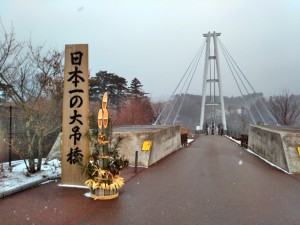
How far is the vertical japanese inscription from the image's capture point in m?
7.88

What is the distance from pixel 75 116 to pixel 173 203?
133 inches

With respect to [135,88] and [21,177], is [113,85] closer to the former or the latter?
[135,88]

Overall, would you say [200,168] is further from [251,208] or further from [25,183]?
[25,183]

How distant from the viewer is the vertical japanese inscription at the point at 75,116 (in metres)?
7.88

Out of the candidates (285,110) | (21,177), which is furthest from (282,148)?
(285,110)

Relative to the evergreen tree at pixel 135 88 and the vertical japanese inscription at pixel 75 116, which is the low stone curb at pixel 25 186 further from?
→ the evergreen tree at pixel 135 88

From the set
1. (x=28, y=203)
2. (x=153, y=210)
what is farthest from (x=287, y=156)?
(x=28, y=203)

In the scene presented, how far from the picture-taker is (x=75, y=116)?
26.0 feet

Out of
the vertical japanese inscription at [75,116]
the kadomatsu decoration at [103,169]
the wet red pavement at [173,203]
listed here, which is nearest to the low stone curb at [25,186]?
the wet red pavement at [173,203]

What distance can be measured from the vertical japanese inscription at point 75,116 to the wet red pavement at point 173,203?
0.55 meters

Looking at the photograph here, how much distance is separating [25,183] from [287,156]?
855 cm

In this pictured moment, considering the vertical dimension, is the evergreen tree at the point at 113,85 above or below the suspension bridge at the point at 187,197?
above

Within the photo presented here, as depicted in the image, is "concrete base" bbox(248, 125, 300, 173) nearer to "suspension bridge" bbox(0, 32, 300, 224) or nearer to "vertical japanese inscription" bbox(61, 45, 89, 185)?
"suspension bridge" bbox(0, 32, 300, 224)

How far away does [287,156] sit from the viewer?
35.1 ft
